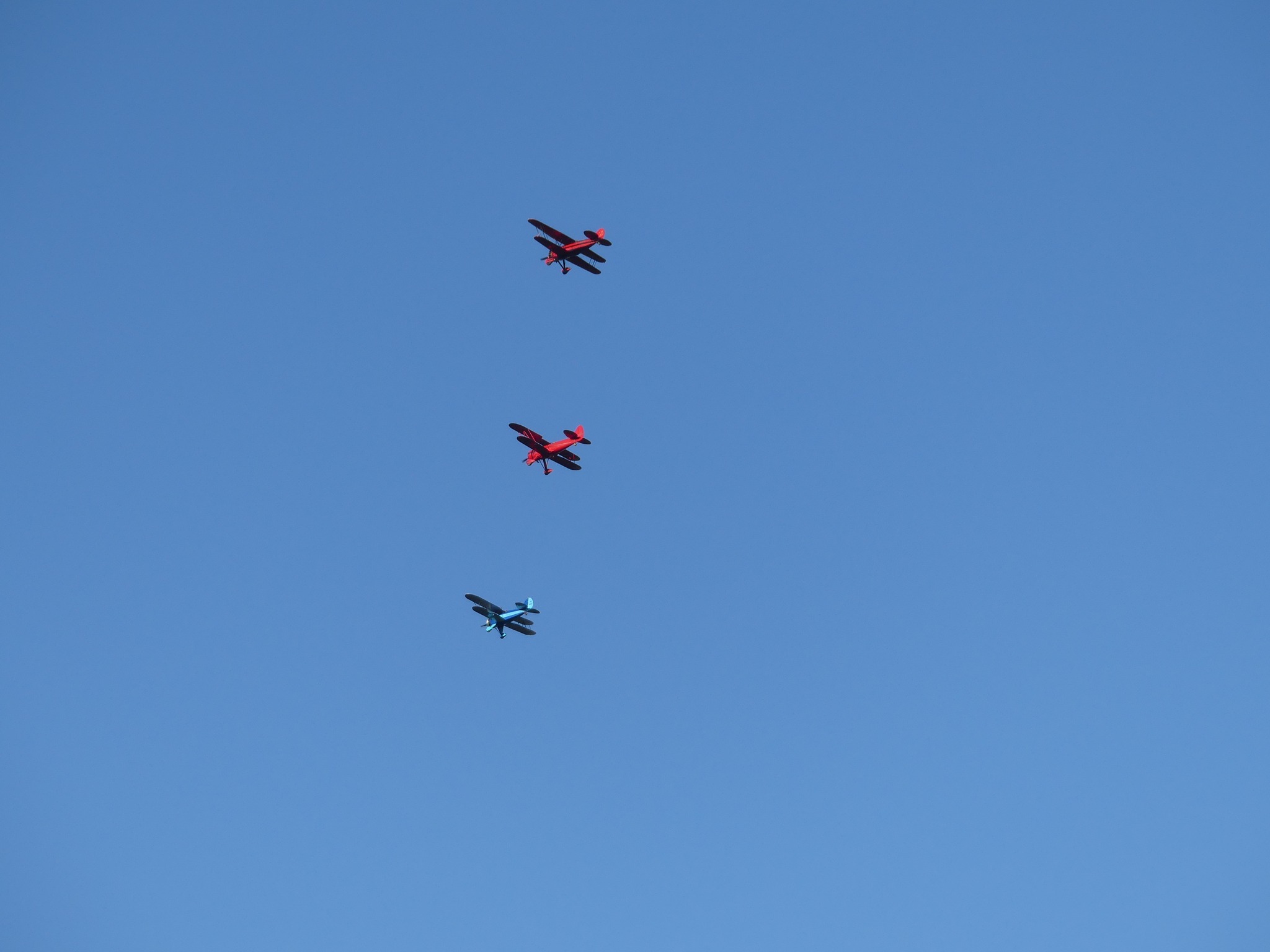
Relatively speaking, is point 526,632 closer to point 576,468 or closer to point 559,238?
point 576,468

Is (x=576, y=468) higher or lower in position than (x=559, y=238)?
lower

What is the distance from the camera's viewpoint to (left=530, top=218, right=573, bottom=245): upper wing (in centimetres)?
10069

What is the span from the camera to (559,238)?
102m

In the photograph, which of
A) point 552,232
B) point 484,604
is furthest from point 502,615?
point 552,232

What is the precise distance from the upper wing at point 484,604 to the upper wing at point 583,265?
30016 millimetres

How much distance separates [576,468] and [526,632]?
594 inches

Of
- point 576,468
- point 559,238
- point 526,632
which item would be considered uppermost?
point 559,238

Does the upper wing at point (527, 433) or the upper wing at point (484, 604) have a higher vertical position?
the upper wing at point (527, 433)

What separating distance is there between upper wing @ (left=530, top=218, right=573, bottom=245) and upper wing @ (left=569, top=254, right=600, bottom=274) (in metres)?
1.41

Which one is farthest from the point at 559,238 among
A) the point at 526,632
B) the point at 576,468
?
the point at 526,632

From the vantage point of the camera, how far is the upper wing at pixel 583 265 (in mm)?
102750

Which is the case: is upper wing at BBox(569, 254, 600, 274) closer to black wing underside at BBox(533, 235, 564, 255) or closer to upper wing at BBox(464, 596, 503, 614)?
black wing underside at BBox(533, 235, 564, 255)

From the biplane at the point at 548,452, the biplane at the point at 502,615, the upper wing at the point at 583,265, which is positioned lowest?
the biplane at the point at 502,615

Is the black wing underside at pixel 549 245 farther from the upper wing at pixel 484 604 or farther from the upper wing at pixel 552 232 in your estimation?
the upper wing at pixel 484 604
